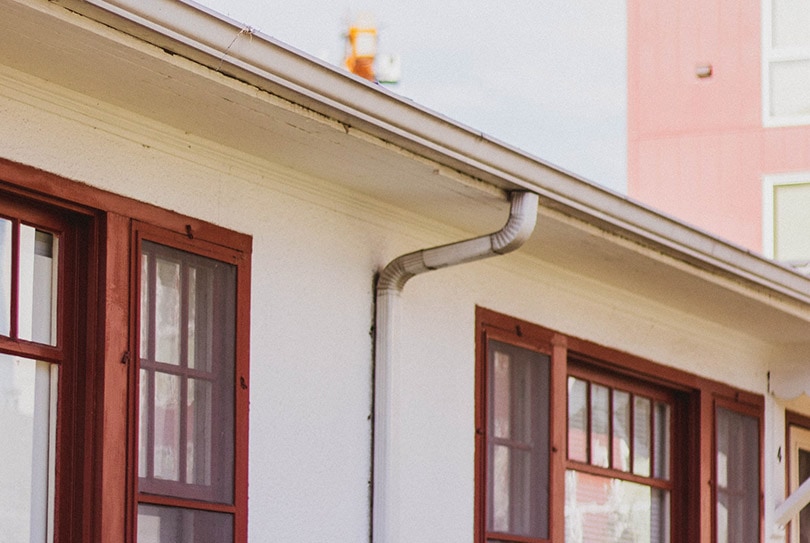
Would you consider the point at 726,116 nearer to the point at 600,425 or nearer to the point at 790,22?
the point at 790,22

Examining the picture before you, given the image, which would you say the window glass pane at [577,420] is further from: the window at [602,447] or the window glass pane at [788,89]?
the window glass pane at [788,89]

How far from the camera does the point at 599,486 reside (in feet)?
28.4

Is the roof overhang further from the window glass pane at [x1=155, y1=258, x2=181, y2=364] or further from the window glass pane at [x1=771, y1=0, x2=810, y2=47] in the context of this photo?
the window glass pane at [x1=771, y1=0, x2=810, y2=47]

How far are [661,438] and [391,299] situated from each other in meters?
2.82

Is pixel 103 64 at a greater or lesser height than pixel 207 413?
greater

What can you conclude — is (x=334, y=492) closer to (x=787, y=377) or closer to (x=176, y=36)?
(x=176, y=36)

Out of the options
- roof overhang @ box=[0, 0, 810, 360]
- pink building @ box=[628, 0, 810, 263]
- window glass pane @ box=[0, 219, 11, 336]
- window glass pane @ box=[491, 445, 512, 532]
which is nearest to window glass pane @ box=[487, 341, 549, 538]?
window glass pane @ box=[491, 445, 512, 532]

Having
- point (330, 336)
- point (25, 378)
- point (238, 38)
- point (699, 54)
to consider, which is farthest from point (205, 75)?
point (699, 54)

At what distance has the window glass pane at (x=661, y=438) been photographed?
30.4ft

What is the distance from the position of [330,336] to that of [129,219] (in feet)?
3.98

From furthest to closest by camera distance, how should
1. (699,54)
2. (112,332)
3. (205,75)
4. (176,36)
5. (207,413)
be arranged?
1. (699,54)
2. (207,413)
3. (112,332)
4. (205,75)
5. (176,36)

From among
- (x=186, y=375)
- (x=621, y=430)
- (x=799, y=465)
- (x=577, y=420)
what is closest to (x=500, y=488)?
(x=577, y=420)

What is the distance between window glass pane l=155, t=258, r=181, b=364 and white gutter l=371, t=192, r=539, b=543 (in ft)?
3.70

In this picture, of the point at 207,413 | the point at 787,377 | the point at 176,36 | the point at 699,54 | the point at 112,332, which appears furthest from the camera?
the point at 699,54
